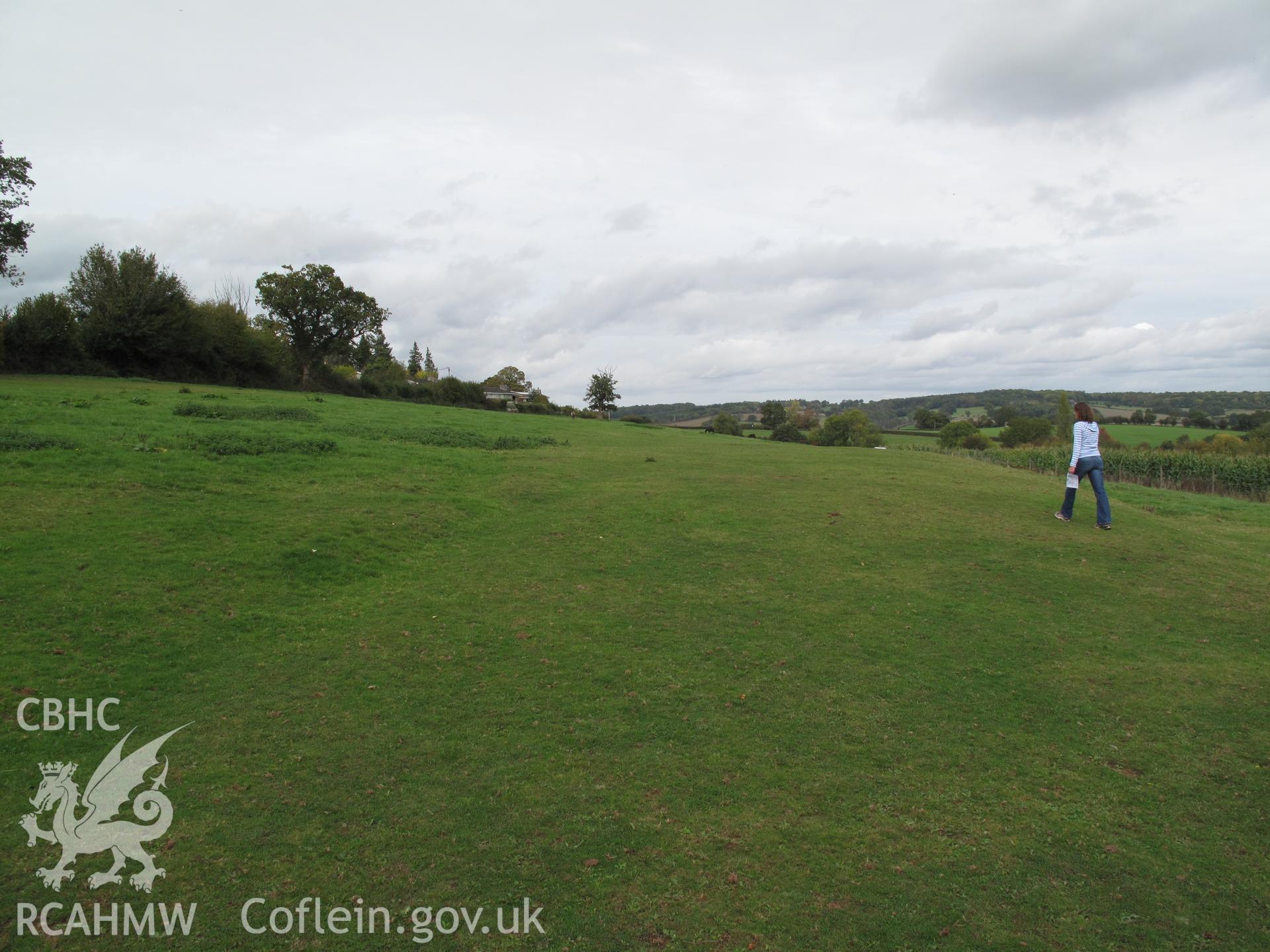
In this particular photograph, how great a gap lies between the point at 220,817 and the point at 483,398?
65615mm

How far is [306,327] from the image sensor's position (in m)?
68.4

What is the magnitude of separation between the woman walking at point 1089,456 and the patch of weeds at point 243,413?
24.8 metres

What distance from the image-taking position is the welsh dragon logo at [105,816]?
4809 mm

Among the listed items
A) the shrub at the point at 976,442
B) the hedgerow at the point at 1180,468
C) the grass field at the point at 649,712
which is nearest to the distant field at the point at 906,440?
the shrub at the point at 976,442

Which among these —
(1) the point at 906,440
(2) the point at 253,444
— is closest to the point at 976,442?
(1) the point at 906,440

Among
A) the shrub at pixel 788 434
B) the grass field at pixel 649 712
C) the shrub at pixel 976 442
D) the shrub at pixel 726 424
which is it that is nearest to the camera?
the grass field at pixel 649 712

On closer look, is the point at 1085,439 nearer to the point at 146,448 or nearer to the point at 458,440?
the point at 458,440

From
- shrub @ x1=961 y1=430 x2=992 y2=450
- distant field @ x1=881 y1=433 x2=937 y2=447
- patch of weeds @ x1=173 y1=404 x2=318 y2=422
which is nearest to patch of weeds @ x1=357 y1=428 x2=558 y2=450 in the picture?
patch of weeds @ x1=173 y1=404 x2=318 y2=422

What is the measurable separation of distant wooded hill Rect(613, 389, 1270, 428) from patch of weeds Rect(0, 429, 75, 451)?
9603cm

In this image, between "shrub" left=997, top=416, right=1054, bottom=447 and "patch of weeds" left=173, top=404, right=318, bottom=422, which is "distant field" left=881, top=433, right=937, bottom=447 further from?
"patch of weeds" left=173, top=404, right=318, bottom=422

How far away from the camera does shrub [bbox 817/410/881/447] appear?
88.2 metres

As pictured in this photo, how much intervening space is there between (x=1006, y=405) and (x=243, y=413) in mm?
129196

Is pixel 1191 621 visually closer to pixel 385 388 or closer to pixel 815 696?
pixel 815 696

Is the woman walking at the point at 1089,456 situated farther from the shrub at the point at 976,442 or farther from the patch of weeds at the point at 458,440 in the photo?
the shrub at the point at 976,442
